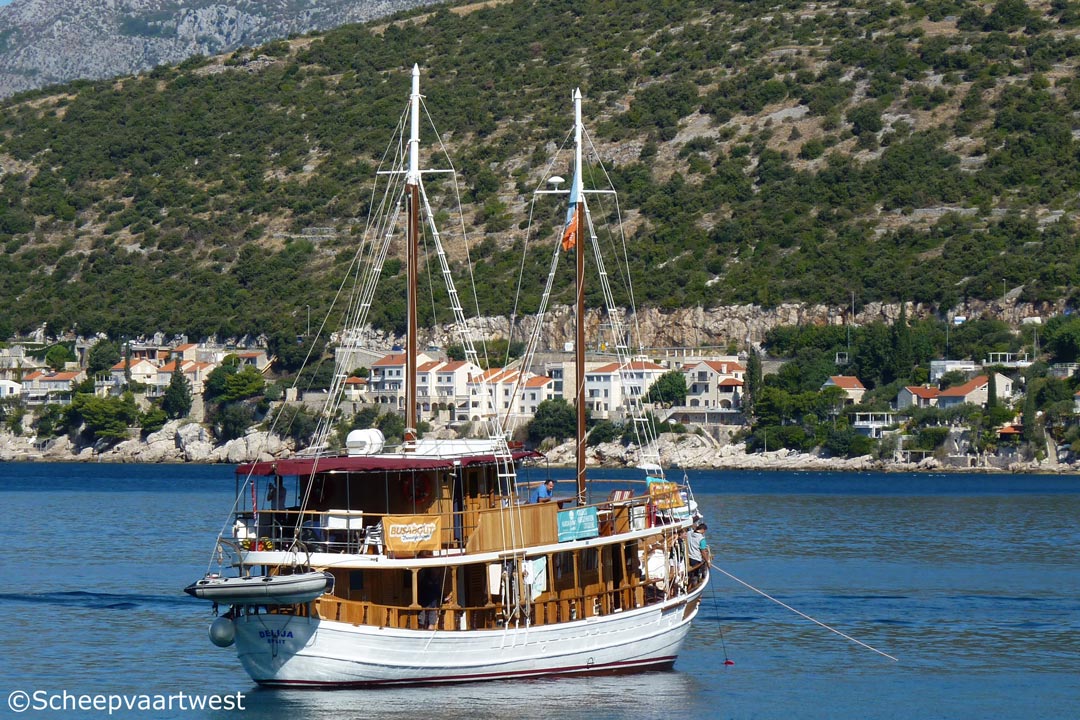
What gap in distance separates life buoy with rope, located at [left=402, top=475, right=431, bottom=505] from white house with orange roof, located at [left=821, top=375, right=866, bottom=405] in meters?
109

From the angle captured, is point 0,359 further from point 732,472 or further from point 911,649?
point 911,649

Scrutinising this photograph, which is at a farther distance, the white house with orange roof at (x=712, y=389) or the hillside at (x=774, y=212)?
the hillside at (x=774, y=212)

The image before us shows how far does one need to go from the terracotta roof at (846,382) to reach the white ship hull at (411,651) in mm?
107963

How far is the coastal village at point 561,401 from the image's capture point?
134 m

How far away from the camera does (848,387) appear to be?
5600 inches

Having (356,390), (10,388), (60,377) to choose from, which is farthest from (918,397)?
(10,388)

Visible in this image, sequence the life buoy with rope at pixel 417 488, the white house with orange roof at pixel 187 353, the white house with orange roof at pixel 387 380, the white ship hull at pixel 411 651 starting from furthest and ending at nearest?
1. the white house with orange roof at pixel 187 353
2. the white house with orange roof at pixel 387 380
3. the life buoy with rope at pixel 417 488
4. the white ship hull at pixel 411 651

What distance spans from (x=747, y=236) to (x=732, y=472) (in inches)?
1544

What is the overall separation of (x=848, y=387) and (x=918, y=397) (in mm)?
6216

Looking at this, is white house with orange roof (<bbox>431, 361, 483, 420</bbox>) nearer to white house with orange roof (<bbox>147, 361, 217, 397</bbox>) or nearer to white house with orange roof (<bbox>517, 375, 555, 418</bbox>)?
white house with orange roof (<bbox>517, 375, 555, 418</bbox>)

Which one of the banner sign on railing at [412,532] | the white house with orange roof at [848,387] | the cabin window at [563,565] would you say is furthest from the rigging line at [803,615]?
the white house with orange roof at [848,387]

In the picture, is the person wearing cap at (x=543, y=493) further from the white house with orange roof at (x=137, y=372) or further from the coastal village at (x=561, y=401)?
the white house with orange roof at (x=137, y=372)

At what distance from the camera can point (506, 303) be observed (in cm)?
15938

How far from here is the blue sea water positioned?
34.3m
